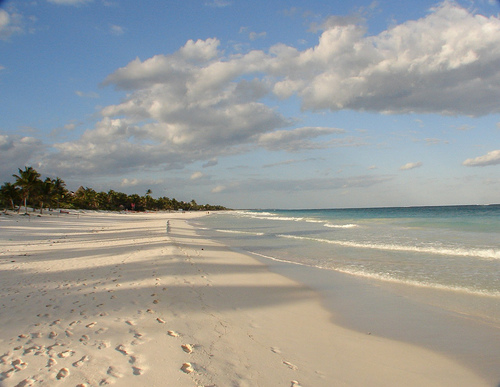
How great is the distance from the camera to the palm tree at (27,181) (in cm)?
5978

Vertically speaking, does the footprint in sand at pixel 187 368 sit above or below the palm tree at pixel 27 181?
below

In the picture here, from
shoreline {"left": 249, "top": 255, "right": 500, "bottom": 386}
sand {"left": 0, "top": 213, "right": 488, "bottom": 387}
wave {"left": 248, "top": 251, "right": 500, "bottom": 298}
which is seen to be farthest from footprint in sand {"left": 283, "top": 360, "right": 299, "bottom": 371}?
wave {"left": 248, "top": 251, "right": 500, "bottom": 298}

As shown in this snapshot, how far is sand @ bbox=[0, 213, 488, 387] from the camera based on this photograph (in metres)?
3.94

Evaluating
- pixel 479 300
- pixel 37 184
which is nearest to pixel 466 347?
pixel 479 300

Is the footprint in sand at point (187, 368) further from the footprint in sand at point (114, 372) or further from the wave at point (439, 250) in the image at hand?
the wave at point (439, 250)

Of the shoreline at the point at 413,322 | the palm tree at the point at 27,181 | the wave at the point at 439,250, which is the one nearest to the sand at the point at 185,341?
the shoreline at the point at 413,322

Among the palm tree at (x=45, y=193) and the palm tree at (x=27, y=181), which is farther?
the palm tree at (x=45, y=193)

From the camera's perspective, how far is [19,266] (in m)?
11.2

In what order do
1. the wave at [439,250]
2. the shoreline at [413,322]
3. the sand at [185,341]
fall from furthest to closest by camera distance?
the wave at [439,250] < the shoreline at [413,322] < the sand at [185,341]

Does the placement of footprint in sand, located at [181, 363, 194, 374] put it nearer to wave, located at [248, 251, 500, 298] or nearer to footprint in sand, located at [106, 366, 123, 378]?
footprint in sand, located at [106, 366, 123, 378]

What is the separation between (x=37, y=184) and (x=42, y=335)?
70.4 metres

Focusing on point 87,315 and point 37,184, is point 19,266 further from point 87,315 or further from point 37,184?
point 37,184

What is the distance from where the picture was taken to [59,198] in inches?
3275

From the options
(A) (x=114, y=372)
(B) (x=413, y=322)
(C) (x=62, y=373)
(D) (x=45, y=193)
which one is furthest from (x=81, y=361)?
(D) (x=45, y=193)
